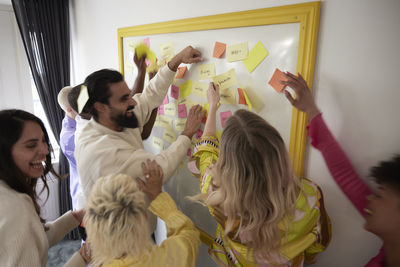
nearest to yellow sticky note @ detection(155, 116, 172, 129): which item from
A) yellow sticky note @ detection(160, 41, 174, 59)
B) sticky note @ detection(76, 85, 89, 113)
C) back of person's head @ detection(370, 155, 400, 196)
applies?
yellow sticky note @ detection(160, 41, 174, 59)

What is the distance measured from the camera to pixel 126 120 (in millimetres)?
1250

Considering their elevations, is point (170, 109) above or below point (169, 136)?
above

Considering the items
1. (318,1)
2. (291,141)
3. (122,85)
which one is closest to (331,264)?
(291,141)

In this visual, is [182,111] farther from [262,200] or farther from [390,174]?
[390,174]

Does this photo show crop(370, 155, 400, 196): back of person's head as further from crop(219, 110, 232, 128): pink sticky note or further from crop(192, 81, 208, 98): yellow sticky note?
crop(192, 81, 208, 98): yellow sticky note

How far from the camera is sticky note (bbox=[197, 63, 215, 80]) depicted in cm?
113

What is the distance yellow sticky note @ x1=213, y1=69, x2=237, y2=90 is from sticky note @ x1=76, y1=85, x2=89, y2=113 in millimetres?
642

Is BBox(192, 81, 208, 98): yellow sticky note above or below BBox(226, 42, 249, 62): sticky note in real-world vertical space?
below

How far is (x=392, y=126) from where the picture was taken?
725 millimetres

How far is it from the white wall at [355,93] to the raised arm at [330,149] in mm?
42

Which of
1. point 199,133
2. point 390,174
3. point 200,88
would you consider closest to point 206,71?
point 200,88

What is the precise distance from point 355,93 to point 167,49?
0.96 metres

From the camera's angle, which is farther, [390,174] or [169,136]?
[169,136]

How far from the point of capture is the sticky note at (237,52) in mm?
988
